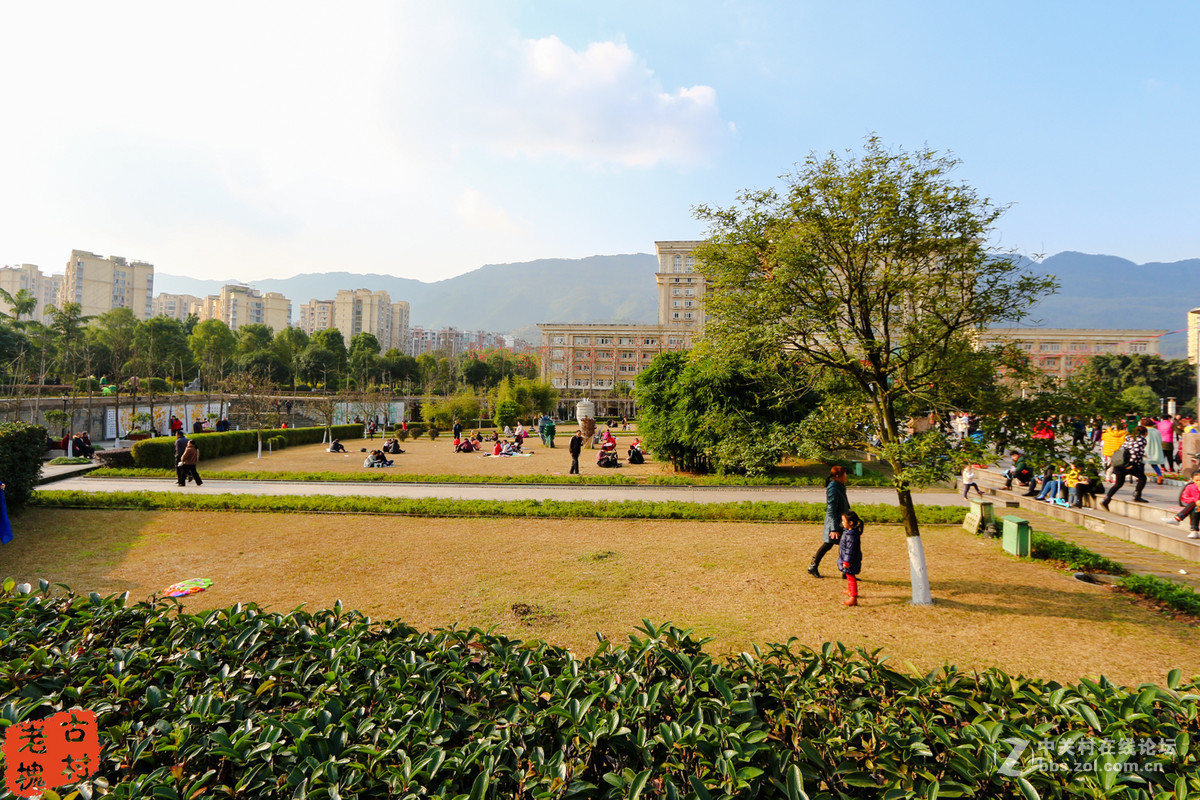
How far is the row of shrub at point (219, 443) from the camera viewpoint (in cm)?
1850

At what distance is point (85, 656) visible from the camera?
3.23 m

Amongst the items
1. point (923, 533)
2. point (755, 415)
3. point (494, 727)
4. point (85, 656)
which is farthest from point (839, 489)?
point (755, 415)

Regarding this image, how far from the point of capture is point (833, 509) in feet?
24.8

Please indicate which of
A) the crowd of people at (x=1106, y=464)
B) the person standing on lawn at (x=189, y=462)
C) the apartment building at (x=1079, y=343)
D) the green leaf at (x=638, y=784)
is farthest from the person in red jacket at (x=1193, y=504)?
the apartment building at (x=1079, y=343)

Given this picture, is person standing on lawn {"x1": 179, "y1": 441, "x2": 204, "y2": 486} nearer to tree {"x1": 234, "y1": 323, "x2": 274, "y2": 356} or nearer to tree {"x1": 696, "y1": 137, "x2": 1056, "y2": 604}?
tree {"x1": 696, "y1": 137, "x2": 1056, "y2": 604}

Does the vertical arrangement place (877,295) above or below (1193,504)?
above

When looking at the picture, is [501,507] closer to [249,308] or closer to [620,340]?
[620,340]

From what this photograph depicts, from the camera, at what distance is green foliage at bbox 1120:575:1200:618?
6.52m

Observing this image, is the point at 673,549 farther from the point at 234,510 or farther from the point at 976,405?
the point at 234,510

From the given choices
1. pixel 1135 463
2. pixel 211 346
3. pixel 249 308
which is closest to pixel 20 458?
pixel 1135 463

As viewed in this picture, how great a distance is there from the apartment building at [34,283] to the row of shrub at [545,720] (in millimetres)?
144969

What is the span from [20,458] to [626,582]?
42.3 feet

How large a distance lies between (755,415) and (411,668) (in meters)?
15.7

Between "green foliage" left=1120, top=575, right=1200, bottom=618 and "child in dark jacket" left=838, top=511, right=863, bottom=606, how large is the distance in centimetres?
374
